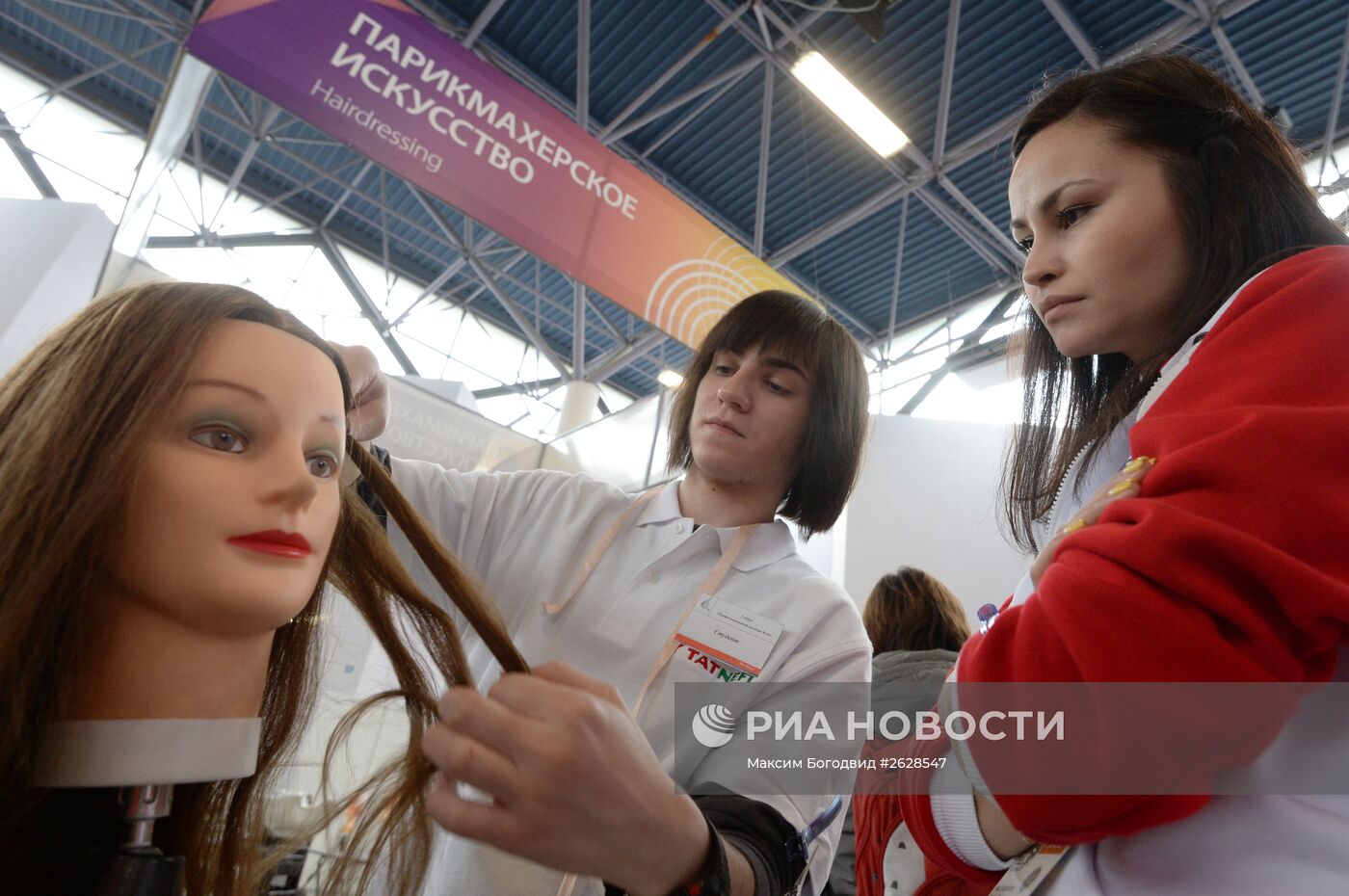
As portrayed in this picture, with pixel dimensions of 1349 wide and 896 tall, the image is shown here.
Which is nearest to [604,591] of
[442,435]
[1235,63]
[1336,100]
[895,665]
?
[895,665]

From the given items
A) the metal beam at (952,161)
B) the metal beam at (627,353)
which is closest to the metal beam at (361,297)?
the metal beam at (627,353)

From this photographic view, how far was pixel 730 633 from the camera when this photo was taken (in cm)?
99

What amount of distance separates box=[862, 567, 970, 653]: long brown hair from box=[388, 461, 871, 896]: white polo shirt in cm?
106

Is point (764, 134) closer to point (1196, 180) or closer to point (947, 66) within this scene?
point (947, 66)

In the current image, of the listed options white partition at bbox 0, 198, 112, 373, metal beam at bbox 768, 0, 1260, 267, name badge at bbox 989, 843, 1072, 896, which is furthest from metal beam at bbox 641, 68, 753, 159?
name badge at bbox 989, 843, 1072, 896

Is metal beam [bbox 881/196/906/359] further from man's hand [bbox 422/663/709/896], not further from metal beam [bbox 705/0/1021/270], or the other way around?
man's hand [bbox 422/663/709/896]

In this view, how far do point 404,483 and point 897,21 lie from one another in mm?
5541

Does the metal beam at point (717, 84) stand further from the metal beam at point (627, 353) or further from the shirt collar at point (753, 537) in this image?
the shirt collar at point (753, 537)

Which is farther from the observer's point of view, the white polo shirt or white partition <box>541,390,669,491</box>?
white partition <box>541,390,669,491</box>

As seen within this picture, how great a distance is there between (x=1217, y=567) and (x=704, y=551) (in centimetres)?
74

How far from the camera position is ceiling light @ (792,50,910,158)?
13.0 feet

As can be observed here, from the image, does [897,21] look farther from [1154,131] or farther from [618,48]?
[1154,131]

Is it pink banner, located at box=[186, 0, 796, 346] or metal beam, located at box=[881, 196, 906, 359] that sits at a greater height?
metal beam, located at box=[881, 196, 906, 359]

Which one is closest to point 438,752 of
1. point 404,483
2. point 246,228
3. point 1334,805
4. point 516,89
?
point 1334,805
